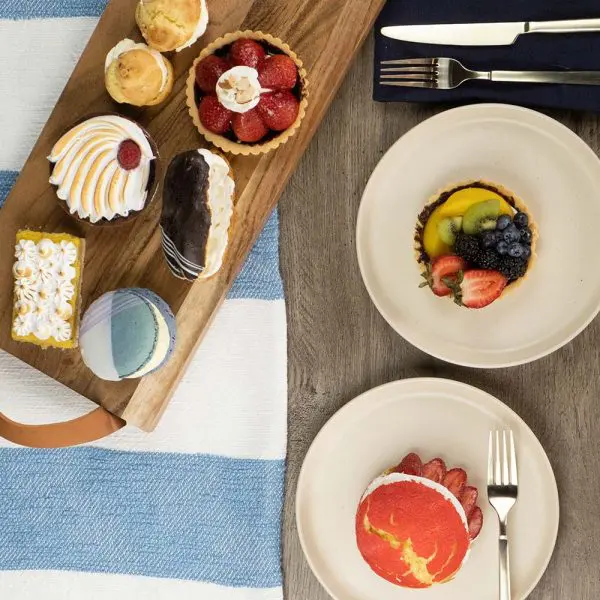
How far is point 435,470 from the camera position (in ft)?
4.03

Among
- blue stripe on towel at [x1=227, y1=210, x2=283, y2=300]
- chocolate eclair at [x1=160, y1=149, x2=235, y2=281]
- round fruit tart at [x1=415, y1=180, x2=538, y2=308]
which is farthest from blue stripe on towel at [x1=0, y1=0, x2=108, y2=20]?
round fruit tart at [x1=415, y1=180, x2=538, y2=308]

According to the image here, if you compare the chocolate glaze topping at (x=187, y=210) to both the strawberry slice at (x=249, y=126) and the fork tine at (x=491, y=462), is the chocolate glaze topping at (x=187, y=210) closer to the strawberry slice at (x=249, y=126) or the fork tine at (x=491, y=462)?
the strawberry slice at (x=249, y=126)

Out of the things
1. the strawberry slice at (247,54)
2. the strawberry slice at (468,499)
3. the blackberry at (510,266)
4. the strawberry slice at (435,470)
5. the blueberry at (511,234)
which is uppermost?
the strawberry slice at (247,54)

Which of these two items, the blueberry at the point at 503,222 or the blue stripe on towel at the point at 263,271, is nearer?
the blueberry at the point at 503,222

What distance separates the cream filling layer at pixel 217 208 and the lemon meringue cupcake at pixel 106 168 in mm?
111

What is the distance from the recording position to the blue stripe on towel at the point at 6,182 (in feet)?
4.29

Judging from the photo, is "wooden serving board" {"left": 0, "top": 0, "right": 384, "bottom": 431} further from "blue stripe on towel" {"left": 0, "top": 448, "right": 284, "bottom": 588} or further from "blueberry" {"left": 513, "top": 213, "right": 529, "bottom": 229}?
"blueberry" {"left": 513, "top": 213, "right": 529, "bottom": 229}

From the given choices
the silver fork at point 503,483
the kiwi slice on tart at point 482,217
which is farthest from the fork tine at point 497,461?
the kiwi slice on tart at point 482,217

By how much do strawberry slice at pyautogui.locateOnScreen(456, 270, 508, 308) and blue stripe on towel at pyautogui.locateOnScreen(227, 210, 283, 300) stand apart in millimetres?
329

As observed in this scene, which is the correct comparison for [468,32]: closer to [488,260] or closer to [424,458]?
[488,260]

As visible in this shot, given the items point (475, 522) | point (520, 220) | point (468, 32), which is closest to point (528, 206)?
point (520, 220)

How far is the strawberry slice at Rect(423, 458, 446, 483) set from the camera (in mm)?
1224

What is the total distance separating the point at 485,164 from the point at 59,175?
71 centimetres

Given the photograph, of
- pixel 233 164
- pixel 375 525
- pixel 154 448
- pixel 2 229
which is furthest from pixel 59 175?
pixel 375 525
